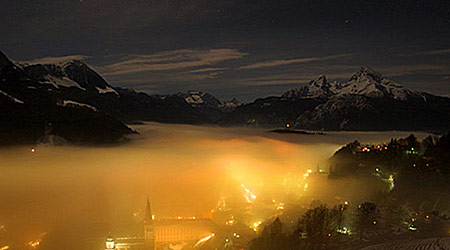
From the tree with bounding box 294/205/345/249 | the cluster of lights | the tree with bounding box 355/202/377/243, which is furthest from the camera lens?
the cluster of lights

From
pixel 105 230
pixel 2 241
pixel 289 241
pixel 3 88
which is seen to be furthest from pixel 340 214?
pixel 3 88

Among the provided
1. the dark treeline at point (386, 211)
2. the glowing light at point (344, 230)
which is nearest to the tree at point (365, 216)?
the dark treeline at point (386, 211)

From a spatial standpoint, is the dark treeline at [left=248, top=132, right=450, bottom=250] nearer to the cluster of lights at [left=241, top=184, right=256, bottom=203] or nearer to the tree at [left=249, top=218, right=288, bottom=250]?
the tree at [left=249, top=218, right=288, bottom=250]

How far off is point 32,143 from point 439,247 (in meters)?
129

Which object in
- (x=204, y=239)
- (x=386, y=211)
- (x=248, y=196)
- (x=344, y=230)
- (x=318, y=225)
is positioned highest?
(x=386, y=211)

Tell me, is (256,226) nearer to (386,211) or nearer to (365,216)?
(365,216)

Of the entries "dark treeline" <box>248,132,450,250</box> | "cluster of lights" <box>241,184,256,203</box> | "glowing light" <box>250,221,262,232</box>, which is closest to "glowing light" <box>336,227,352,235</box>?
"dark treeline" <box>248,132,450,250</box>

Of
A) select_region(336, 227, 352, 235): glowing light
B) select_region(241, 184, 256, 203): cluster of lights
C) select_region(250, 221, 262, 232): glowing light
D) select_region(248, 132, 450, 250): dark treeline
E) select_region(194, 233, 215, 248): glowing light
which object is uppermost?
select_region(248, 132, 450, 250): dark treeline

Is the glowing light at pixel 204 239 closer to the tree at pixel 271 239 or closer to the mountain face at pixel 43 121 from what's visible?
the tree at pixel 271 239

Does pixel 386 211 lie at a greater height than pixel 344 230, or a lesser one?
greater

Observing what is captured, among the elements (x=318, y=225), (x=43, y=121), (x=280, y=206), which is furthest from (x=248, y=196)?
(x=43, y=121)

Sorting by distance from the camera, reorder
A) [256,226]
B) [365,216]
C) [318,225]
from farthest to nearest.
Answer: [256,226] → [365,216] → [318,225]

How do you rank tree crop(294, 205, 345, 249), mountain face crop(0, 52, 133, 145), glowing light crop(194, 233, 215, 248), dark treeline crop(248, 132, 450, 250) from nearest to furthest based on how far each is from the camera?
dark treeline crop(248, 132, 450, 250), tree crop(294, 205, 345, 249), glowing light crop(194, 233, 215, 248), mountain face crop(0, 52, 133, 145)

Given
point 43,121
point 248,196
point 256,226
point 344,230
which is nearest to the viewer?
point 344,230
